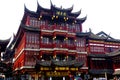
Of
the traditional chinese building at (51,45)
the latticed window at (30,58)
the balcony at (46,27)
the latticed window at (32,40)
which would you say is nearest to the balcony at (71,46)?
the traditional chinese building at (51,45)

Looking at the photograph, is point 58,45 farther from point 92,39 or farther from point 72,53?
point 92,39

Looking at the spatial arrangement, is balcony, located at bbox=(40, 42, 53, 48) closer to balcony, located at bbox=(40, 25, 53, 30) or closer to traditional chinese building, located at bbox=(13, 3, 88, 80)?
traditional chinese building, located at bbox=(13, 3, 88, 80)

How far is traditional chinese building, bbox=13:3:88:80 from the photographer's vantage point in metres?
30.6

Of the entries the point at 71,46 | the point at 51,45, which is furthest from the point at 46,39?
the point at 71,46

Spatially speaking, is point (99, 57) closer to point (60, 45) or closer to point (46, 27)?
point (60, 45)

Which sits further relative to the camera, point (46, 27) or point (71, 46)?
point (71, 46)

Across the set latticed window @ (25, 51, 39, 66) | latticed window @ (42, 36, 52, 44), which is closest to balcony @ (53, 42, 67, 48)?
latticed window @ (42, 36, 52, 44)

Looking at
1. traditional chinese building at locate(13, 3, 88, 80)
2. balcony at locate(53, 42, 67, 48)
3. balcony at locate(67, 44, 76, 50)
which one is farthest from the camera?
balcony at locate(67, 44, 76, 50)

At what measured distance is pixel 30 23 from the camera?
33.9m

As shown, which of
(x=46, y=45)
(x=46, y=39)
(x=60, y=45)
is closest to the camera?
(x=46, y=45)

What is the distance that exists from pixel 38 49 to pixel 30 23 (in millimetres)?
5195

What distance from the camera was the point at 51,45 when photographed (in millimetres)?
32750

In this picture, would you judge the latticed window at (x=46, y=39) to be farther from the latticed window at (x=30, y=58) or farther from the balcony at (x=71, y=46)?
the balcony at (x=71, y=46)

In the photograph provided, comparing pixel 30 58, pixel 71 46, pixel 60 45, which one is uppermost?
pixel 60 45
